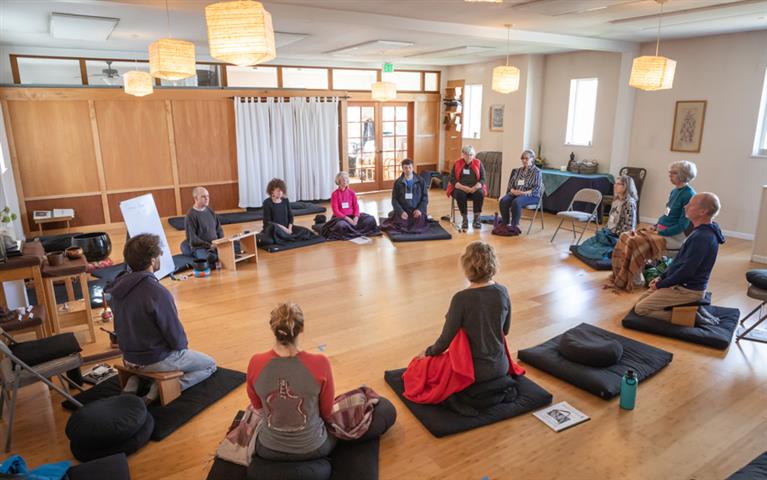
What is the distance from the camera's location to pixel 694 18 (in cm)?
591

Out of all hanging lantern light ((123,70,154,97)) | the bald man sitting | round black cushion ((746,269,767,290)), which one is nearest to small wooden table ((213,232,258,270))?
the bald man sitting

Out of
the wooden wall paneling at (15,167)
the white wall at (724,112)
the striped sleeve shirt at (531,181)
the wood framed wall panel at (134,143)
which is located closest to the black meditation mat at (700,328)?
the striped sleeve shirt at (531,181)

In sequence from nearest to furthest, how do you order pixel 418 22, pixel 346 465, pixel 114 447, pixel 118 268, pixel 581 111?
pixel 346 465, pixel 114 447, pixel 118 268, pixel 418 22, pixel 581 111

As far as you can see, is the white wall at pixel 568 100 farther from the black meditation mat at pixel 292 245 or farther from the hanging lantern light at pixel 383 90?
the black meditation mat at pixel 292 245

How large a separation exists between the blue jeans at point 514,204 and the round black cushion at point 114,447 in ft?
19.7

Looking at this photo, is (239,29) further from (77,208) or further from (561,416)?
(77,208)

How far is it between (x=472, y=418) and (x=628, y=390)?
39.1 inches

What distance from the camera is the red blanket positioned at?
9.83 ft

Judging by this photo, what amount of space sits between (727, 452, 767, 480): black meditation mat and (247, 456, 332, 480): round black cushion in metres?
1.89

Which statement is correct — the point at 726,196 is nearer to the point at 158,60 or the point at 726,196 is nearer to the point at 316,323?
the point at 316,323

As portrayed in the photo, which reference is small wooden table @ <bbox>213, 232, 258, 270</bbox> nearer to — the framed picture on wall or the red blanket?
the red blanket

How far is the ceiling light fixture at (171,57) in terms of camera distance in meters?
4.49

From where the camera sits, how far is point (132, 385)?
10.6ft

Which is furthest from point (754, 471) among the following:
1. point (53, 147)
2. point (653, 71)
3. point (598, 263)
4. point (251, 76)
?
point (251, 76)
